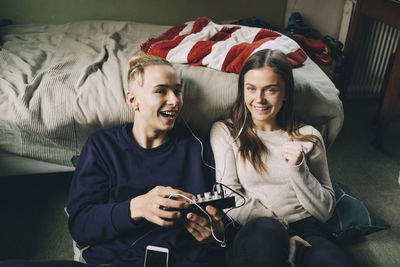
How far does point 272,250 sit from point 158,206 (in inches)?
13.3

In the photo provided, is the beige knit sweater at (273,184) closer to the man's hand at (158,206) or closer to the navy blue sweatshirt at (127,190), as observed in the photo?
the navy blue sweatshirt at (127,190)

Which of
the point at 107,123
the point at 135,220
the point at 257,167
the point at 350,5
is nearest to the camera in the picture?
the point at 135,220

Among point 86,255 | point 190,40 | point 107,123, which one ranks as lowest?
point 86,255

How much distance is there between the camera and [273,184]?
113 centimetres

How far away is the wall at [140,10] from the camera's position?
90.0 inches

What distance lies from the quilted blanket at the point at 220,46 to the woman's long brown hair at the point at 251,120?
0.17m

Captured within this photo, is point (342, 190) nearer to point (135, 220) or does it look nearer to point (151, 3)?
point (135, 220)

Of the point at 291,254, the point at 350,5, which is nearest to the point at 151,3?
the point at 350,5

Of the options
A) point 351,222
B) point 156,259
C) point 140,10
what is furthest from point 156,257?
point 140,10

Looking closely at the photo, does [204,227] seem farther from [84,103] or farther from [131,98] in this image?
[84,103]

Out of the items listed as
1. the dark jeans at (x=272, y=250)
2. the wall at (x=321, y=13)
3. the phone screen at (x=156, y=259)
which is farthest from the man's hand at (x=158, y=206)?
the wall at (x=321, y=13)

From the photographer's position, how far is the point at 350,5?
87.9 inches

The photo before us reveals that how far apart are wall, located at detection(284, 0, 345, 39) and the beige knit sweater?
5.22ft

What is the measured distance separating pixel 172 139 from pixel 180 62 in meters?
0.43
